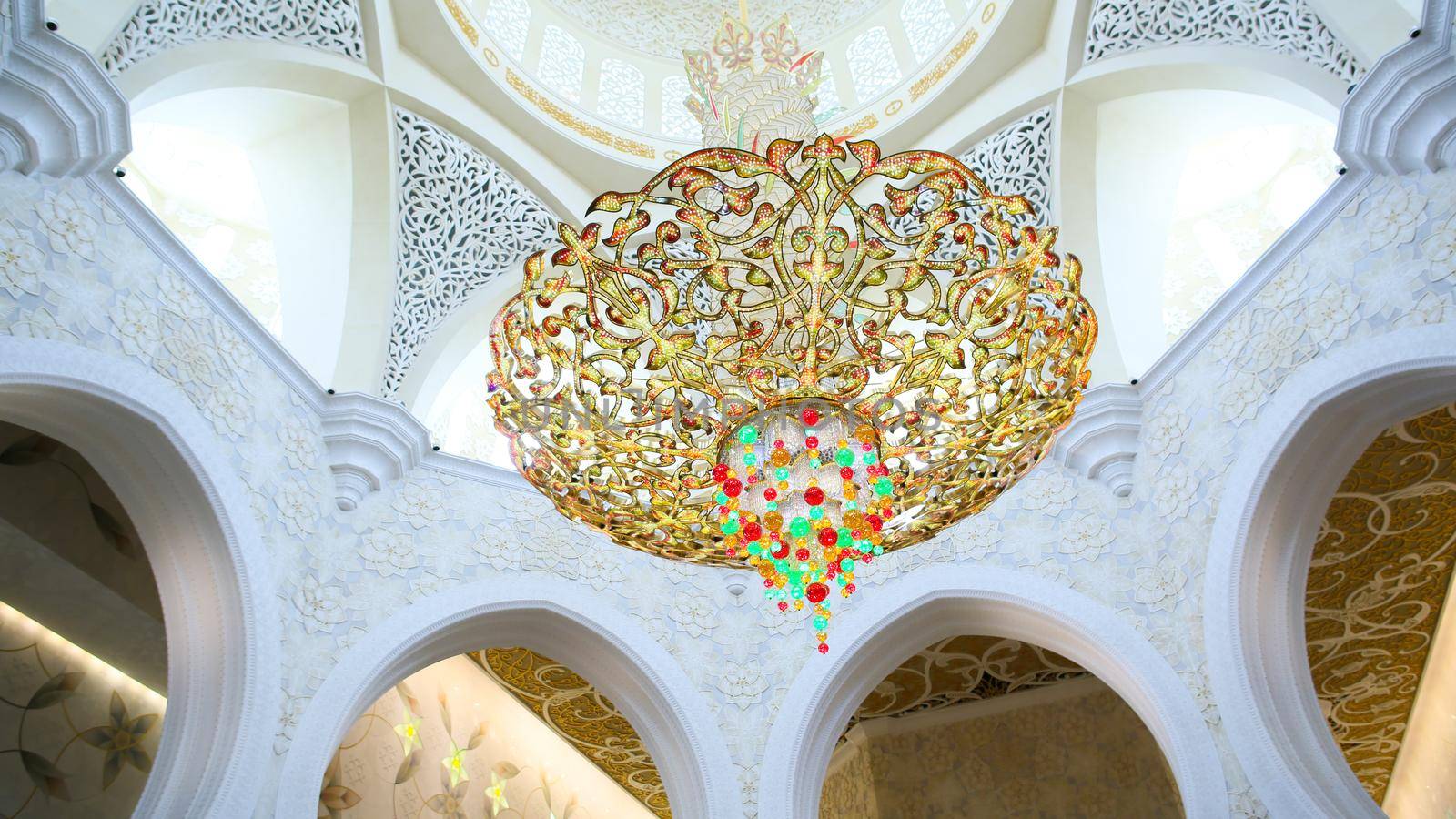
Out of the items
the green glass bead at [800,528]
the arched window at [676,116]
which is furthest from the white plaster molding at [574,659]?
the arched window at [676,116]

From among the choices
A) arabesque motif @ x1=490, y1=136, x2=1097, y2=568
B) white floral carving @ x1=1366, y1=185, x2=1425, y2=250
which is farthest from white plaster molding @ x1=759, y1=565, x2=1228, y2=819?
white floral carving @ x1=1366, y1=185, x2=1425, y2=250

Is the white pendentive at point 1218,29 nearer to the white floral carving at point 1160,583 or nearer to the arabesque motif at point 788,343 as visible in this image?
the arabesque motif at point 788,343

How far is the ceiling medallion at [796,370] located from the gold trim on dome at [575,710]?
337 cm

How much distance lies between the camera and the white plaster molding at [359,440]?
559 centimetres

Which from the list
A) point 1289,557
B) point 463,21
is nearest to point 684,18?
point 463,21

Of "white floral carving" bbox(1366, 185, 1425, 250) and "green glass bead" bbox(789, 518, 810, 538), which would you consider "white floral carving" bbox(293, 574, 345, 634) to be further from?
"white floral carving" bbox(1366, 185, 1425, 250)

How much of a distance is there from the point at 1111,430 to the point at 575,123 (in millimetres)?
4076

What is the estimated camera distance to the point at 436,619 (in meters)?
5.46

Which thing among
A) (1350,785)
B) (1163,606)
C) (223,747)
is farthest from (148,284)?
(1350,785)

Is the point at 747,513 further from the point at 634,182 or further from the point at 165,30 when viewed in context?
the point at 634,182

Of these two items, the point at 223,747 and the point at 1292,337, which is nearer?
the point at 223,747

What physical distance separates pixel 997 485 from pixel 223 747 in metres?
3.50

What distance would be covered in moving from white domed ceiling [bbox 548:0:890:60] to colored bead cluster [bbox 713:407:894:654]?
543 cm

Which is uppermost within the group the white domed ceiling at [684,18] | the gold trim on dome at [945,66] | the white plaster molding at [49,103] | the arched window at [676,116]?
the white domed ceiling at [684,18]
